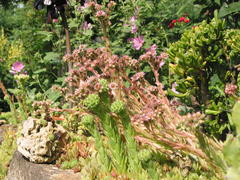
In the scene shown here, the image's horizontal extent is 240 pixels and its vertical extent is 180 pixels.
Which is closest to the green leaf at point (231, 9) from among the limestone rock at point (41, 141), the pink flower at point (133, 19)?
the pink flower at point (133, 19)

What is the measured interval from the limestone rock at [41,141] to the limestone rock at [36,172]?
0.07 m

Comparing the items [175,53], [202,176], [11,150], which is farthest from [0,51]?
[202,176]

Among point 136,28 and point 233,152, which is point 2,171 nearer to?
point 136,28

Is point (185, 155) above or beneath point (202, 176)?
above

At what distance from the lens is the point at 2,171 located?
310 cm

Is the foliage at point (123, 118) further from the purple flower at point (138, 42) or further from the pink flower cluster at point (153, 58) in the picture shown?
the purple flower at point (138, 42)

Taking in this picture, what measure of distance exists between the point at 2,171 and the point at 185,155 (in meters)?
2.08

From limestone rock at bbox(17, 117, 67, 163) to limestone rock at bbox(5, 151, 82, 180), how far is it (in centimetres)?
7

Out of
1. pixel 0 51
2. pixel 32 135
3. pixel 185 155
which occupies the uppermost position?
pixel 0 51

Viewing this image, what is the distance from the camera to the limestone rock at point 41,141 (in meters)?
2.33

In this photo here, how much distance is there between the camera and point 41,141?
2361 mm

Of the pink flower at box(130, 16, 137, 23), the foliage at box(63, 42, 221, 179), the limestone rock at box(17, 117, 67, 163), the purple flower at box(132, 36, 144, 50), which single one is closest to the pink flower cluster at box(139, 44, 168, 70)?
the foliage at box(63, 42, 221, 179)

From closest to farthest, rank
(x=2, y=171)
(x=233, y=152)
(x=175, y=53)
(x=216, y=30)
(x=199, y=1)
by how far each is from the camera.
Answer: (x=233, y=152) → (x=216, y=30) → (x=175, y=53) → (x=199, y=1) → (x=2, y=171)

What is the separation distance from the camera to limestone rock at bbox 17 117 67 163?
7.64 feet
